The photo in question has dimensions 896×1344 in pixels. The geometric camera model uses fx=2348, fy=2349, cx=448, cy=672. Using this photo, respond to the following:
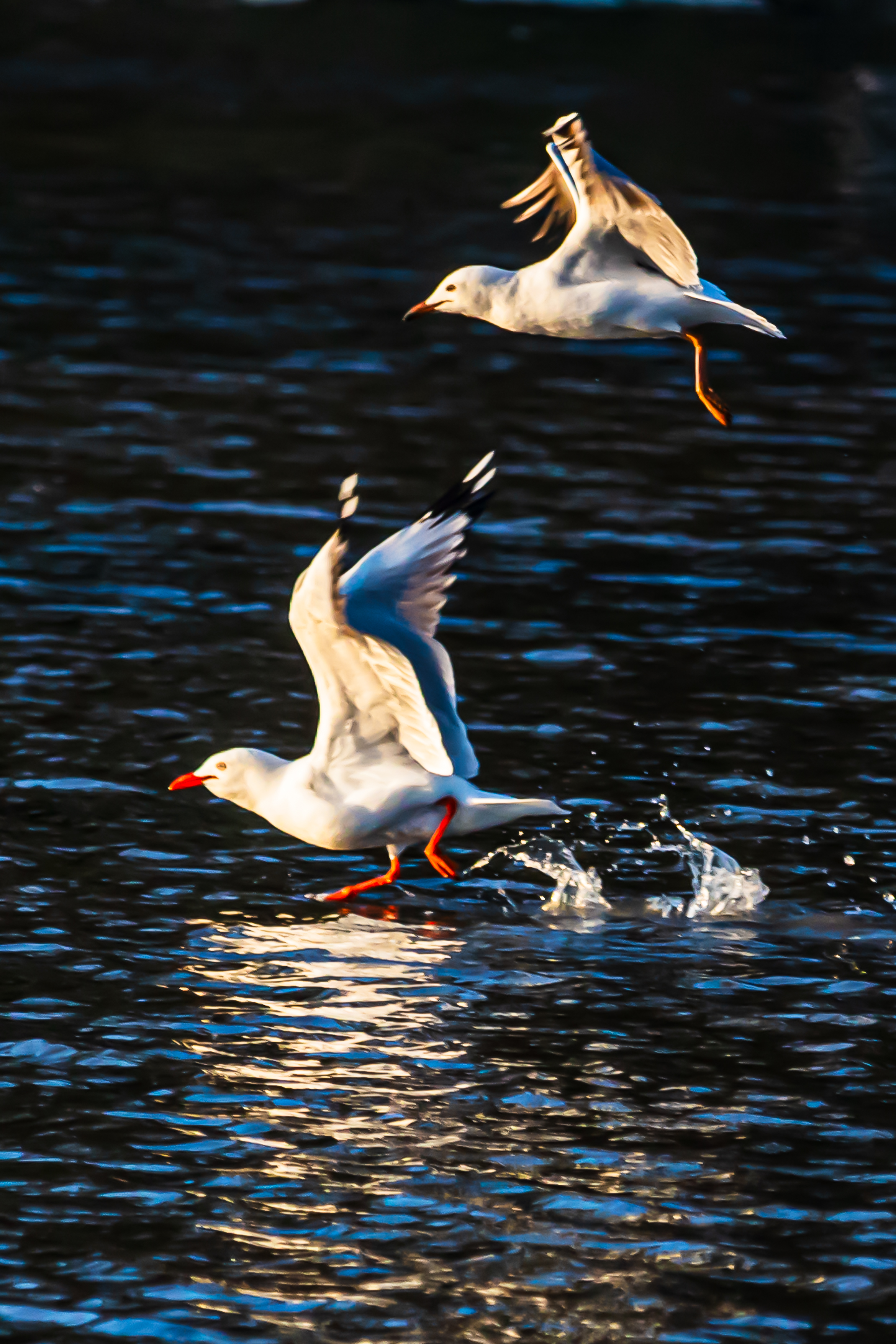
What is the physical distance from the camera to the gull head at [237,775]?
1325 centimetres

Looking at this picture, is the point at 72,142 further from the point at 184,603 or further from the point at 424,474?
the point at 184,603

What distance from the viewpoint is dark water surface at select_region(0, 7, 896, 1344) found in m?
9.39

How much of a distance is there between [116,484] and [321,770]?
9252 millimetres

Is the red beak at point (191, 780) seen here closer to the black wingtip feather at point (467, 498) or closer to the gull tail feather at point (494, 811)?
the gull tail feather at point (494, 811)

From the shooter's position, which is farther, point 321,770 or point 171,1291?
point 321,770

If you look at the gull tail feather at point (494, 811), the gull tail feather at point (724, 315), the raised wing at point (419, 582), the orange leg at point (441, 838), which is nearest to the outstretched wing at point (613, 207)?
the gull tail feather at point (724, 315)

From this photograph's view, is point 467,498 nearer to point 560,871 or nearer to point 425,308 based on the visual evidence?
point 425,308

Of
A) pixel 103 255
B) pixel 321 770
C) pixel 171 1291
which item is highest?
pixel 103 255

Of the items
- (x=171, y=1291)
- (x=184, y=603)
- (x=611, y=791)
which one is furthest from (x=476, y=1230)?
(x=184, y=603)

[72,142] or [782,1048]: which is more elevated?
[72,142]

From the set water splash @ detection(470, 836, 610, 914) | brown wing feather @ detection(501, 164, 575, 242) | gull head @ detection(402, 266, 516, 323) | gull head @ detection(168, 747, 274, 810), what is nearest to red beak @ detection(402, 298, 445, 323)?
gull head @ detection(402, 266, 516, 323)

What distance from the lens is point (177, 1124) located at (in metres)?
10.4

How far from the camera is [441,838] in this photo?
13086 millimetres

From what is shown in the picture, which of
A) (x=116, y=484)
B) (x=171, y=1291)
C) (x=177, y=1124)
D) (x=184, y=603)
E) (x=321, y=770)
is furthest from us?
(x=116, y=484)
